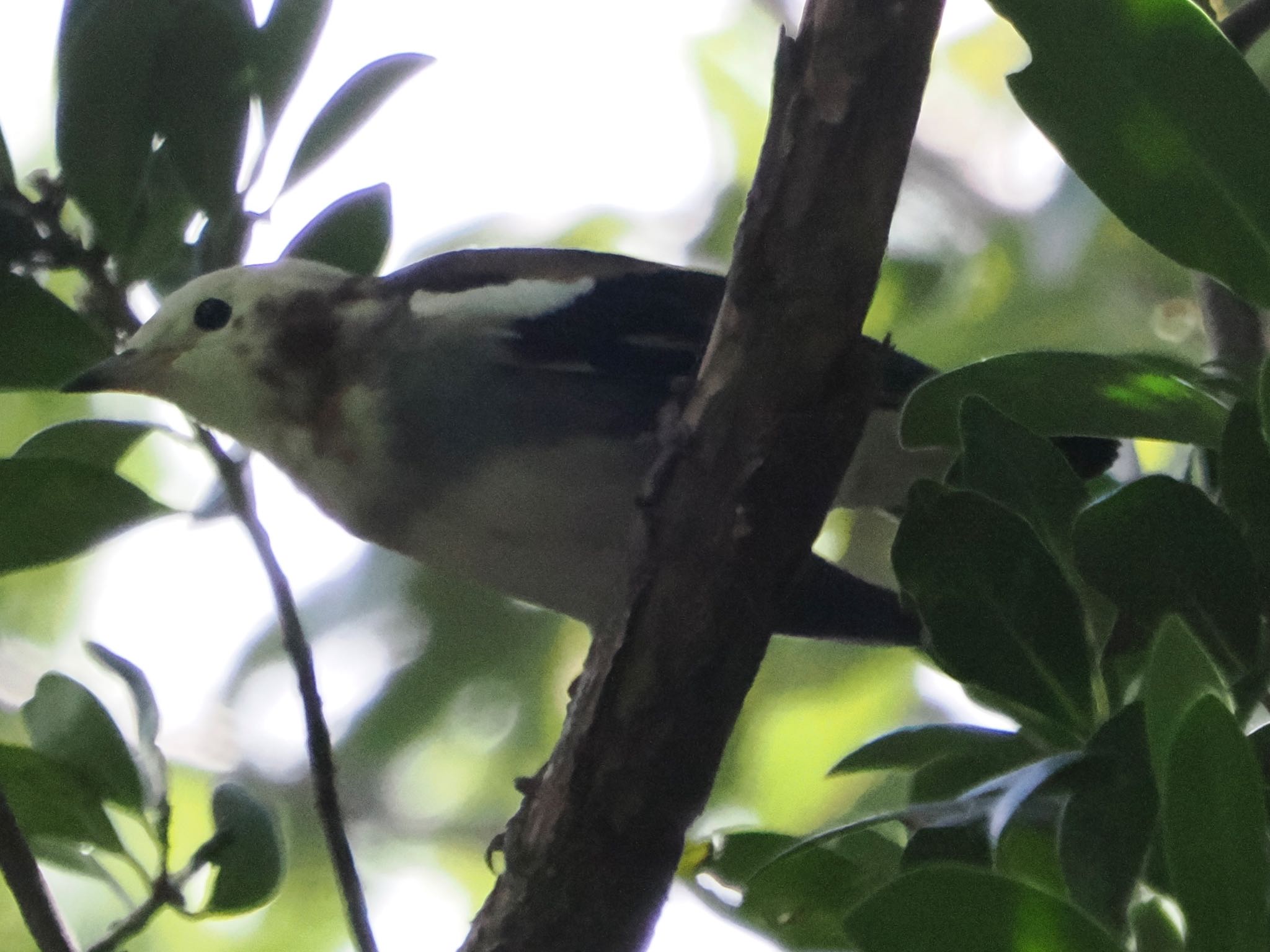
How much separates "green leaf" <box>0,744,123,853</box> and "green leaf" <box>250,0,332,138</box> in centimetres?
74

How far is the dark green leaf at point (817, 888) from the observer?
1.26 meters

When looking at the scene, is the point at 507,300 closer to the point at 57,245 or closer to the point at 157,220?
the point at 157,220

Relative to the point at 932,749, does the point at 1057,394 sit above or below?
above

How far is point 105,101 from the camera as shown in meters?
1.57

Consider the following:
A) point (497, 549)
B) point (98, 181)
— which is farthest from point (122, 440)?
point (497, 549)

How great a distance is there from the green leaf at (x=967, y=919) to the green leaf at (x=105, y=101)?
1129 millimetres

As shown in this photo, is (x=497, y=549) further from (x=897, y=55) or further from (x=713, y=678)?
(x=897, y=55)

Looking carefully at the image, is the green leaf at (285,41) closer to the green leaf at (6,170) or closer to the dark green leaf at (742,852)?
the green leaf at (6,170)

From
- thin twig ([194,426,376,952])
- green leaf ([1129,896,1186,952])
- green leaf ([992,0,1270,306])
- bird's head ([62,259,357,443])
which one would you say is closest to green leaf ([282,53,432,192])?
bird's head ([62,259,357,443])

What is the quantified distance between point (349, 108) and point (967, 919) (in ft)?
3.99

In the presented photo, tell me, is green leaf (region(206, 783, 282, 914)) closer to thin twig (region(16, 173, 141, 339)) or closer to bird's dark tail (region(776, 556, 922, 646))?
thin twig (region(16, 173, 141, 339))

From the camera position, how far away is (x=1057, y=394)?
114 cm

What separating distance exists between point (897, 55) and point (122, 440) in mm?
999

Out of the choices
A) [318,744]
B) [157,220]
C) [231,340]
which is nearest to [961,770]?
[318,744]
